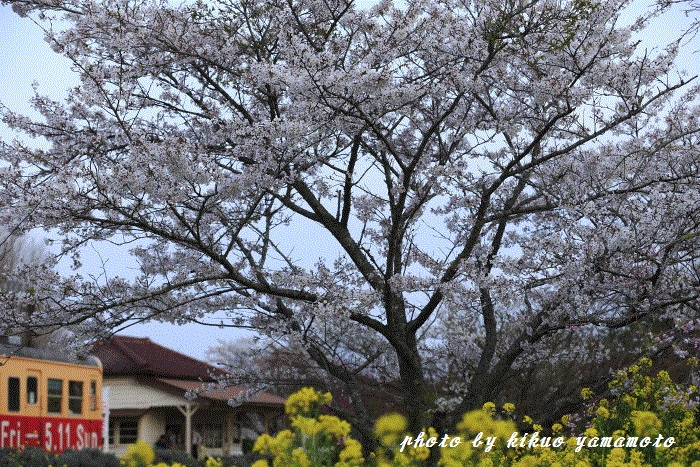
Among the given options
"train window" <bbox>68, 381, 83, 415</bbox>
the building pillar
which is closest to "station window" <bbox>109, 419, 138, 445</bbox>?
the building pillar

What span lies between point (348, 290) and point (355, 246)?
33.1 inches

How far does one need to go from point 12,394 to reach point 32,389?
1.79 feet

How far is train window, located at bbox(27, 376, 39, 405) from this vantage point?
1262 centimetres

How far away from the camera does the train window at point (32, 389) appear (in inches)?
497

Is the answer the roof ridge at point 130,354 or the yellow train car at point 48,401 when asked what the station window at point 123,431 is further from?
the yellow train car at point 48,401

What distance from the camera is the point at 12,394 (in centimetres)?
1219

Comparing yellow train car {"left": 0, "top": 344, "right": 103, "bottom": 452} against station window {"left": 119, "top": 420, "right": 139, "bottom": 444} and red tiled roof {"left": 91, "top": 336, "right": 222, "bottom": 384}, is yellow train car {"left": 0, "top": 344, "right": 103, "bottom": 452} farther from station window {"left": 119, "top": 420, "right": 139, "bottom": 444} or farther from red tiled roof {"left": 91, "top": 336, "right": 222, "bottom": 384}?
station window {"left": 119, "top": 420, "right": 139, "bottom": 444}

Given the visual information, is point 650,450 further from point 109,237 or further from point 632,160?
point 109,237

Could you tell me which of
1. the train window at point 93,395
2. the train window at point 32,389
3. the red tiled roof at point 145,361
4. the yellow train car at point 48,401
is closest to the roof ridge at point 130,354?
the red tiled roof at point 145,361

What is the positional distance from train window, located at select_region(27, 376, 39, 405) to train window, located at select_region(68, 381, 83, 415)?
114 centimetres

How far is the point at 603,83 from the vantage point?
703 centimetres

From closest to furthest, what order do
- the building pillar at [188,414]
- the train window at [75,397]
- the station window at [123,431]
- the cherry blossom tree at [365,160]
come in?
the cherry blossom tree at [365,160] < the train window at [75,397] < the building pillar at [188,414] < the station window at [123,431]

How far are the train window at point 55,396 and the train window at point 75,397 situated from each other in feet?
1.08

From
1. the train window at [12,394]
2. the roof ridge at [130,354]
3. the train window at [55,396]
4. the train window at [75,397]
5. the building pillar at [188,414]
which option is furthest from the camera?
the roof ridge at [130,354]
